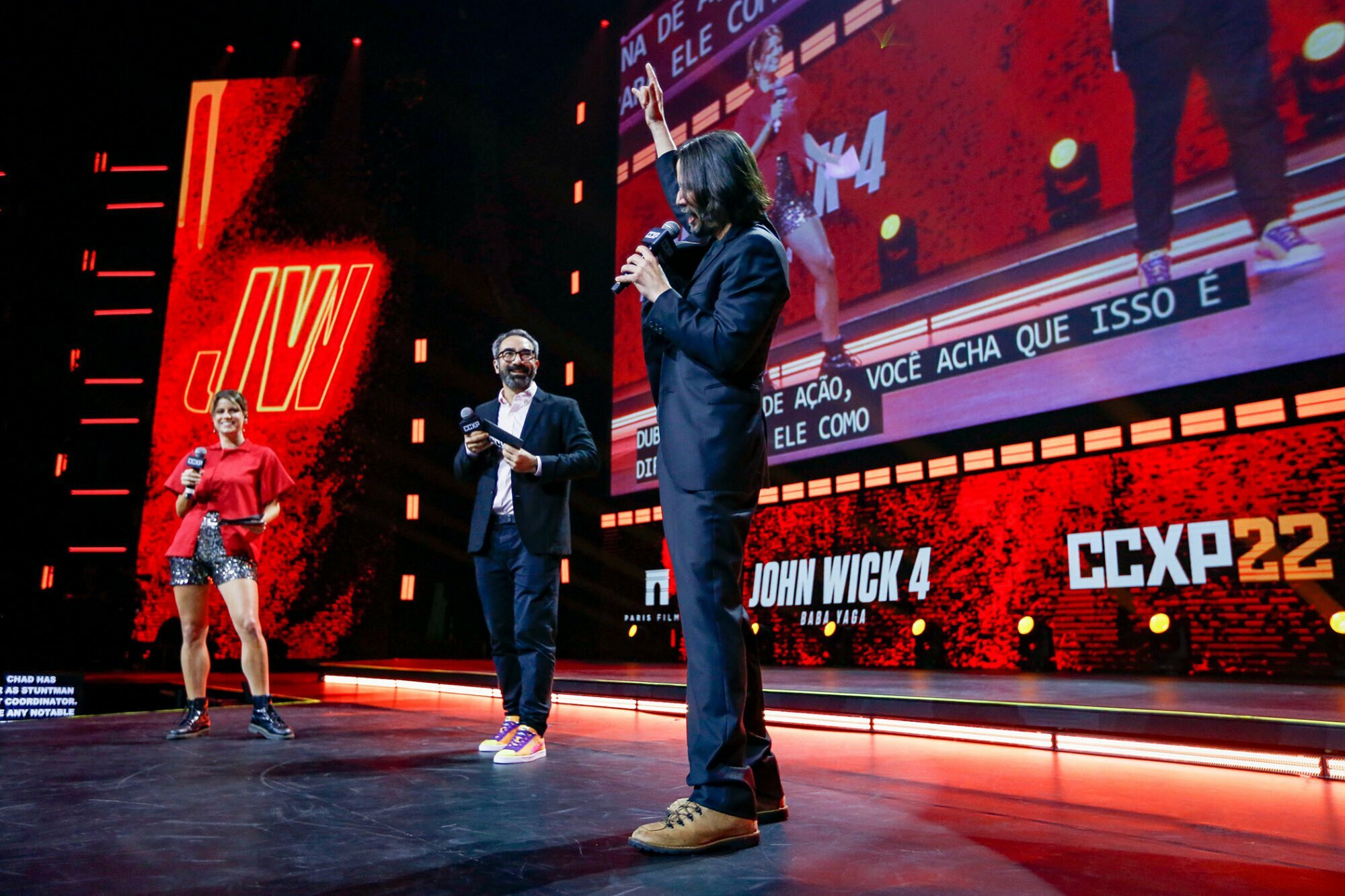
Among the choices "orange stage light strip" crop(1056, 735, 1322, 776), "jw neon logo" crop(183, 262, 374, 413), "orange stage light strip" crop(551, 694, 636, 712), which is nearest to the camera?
"orange stage light strip" crop(1056, 735, 1322, 776)

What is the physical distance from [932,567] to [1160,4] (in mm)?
3994

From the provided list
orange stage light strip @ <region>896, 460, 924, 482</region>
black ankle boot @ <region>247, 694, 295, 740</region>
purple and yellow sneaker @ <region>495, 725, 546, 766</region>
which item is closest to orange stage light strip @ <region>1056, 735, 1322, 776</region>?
purple and yellow sneaker @ <region>495, 725, 546, 766</region>

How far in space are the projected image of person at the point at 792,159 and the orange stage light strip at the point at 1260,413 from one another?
246cm

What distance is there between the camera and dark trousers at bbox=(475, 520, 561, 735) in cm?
300

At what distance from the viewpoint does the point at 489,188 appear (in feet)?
41.2

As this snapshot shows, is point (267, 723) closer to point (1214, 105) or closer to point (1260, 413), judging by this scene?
point (1260, 413)

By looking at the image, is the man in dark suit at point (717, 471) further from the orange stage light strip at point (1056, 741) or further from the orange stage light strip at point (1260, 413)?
the orange stage light strip at point (1260, 413)

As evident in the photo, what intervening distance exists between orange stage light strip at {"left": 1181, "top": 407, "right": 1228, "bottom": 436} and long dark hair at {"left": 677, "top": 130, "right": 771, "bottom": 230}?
456cm

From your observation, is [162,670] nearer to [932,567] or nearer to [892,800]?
[932,567]

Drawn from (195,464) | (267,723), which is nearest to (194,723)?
(267,723)

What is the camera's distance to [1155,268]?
17.0 ft

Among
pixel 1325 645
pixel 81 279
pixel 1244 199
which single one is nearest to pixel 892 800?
pixel 1325 645

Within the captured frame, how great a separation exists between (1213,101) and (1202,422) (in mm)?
1850

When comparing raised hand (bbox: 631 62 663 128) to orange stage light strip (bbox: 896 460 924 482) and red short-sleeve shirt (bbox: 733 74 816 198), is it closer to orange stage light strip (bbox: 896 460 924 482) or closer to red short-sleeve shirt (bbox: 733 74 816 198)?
orange stage light strip (bbox: 896 460 924 482)
